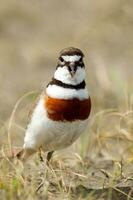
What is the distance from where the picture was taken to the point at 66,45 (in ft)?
31.2

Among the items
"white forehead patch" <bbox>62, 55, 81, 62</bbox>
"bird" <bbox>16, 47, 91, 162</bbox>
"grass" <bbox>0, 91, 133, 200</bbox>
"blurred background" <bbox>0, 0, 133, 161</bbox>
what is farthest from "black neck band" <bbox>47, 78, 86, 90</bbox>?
"blurred background" <bbox>0, 0, 133, 161</bbox>

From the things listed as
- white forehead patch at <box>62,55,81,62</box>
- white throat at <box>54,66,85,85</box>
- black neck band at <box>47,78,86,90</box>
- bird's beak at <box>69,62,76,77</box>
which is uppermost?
white forehead patch at <box>62,55,81,62</box>

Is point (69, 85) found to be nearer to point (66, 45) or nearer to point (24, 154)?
point (24, 154)

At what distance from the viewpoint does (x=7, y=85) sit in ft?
28.6

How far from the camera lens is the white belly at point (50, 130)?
5.53 m

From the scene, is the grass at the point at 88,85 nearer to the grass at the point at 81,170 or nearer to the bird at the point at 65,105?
the grass at the point at 81,170

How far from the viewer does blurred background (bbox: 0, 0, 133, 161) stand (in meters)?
8.10

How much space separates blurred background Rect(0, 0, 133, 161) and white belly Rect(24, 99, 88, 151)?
4.77ft

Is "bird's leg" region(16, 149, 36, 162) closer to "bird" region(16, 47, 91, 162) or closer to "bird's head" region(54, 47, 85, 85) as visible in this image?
"bird" region(16, 47, 91, 162)

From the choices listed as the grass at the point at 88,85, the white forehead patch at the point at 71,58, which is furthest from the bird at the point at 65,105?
the grass at the point at 88,85

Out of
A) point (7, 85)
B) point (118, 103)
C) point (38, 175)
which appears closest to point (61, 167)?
point (38, 175)

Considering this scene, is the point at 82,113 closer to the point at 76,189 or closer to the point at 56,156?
the point at 76,189

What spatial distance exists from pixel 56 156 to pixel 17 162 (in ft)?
2.11

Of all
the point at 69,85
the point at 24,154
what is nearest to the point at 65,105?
the point at 69,85
